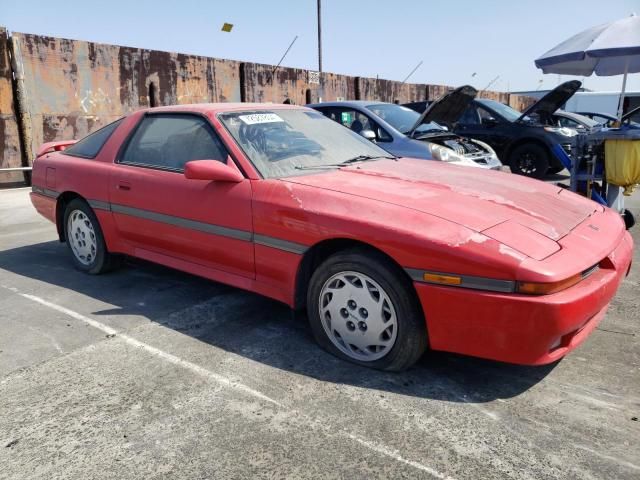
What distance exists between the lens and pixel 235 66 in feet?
41.3

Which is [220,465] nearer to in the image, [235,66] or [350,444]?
[350,444]

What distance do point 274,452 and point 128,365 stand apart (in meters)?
1.13

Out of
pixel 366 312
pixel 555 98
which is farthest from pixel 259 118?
pixel 555 98

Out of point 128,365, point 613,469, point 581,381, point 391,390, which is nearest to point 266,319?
point 128,365

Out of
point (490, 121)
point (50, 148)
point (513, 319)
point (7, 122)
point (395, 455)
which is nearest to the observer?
point (395, 455)

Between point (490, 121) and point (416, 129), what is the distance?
11.2ft

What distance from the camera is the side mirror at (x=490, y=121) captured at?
376 inches

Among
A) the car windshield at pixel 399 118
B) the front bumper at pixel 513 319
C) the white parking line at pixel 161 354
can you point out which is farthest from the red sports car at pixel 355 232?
the car windshield at pixel 399 118

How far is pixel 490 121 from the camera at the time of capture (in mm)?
9609

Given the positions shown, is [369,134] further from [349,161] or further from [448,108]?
[349,161]

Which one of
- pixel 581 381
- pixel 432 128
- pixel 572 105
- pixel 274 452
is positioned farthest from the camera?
pixel 572 105

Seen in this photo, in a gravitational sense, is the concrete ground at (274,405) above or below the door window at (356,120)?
below

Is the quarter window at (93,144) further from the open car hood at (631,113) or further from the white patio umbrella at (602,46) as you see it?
the white patio umbrella at (602,46)

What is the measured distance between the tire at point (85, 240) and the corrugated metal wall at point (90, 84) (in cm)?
570
